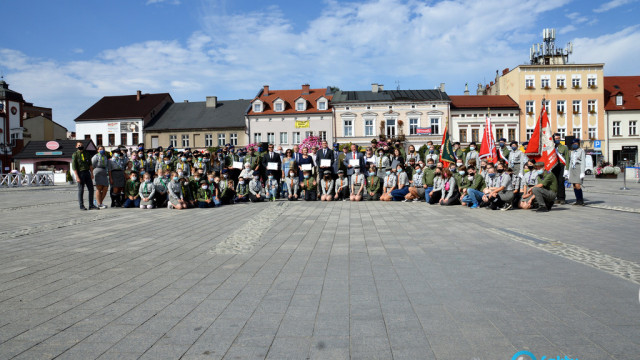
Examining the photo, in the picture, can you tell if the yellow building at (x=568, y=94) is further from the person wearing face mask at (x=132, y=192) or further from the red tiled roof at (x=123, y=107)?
the person wearing face mask at (x=132, y=192)

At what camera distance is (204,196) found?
15.2 m

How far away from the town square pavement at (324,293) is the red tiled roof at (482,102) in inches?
2030

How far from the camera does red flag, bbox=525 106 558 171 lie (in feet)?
45.6

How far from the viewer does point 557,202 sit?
14.6 m

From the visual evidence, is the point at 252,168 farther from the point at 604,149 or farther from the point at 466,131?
the point at 604,149

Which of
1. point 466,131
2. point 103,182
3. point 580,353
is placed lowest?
point 580,353

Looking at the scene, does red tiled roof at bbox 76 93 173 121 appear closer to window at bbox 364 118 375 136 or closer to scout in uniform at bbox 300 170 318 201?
window at bbox 364 118 375 136

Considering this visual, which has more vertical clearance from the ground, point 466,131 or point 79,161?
point 466,131

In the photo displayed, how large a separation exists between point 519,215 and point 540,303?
8037 millimetres

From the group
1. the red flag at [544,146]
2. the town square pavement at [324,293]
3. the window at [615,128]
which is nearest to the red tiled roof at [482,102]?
the window at [615,128]

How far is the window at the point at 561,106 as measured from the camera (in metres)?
59.3

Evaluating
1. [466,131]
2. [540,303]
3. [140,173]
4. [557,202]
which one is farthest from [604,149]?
[540,303]

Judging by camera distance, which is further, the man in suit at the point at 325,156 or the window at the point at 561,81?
the window at the point at 561,81

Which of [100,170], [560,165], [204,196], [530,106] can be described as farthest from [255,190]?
[530,106]
